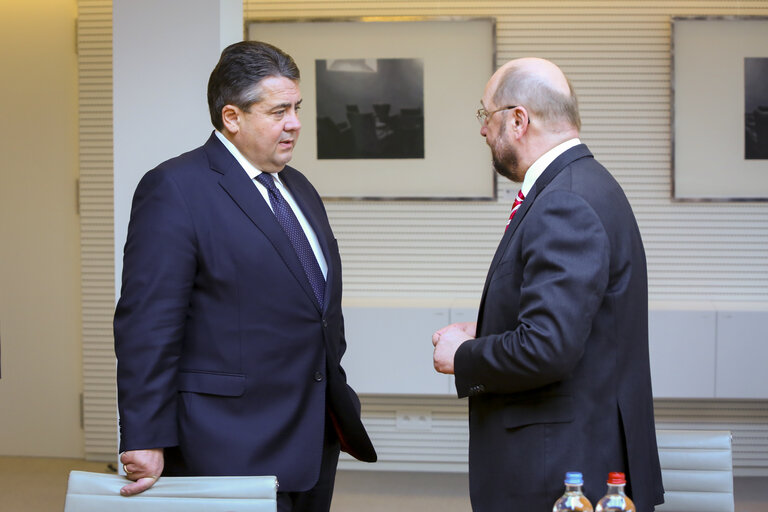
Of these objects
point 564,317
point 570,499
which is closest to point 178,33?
point 564,317

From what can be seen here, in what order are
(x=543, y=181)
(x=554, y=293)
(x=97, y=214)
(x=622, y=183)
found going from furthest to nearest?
(x=97, y=214) < (x=622, y=183) < (x=543, y=181) < (x=554, y=293)

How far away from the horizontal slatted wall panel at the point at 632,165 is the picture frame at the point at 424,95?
61mm

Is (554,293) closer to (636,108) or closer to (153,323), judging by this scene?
(153,323)

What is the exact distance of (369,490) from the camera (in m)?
5.13

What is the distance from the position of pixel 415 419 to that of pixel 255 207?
316 cm

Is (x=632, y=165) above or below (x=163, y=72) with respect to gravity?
below

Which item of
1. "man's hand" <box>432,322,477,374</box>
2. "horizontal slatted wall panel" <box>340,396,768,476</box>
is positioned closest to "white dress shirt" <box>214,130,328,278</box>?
"man's hand" <box>432,322,477,374</box>

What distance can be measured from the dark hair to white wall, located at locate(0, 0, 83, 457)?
3.48 metres

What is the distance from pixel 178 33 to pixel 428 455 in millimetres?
3218

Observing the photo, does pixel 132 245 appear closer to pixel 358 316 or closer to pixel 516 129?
pixel 516 129

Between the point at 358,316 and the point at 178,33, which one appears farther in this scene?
the point at 358,316

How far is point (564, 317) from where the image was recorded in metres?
2.06

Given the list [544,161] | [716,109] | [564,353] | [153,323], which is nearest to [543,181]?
[544,161]

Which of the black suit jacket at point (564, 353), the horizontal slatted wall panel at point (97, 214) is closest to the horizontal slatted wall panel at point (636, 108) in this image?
the horizontal slatted wall panel at point (97, 214)
